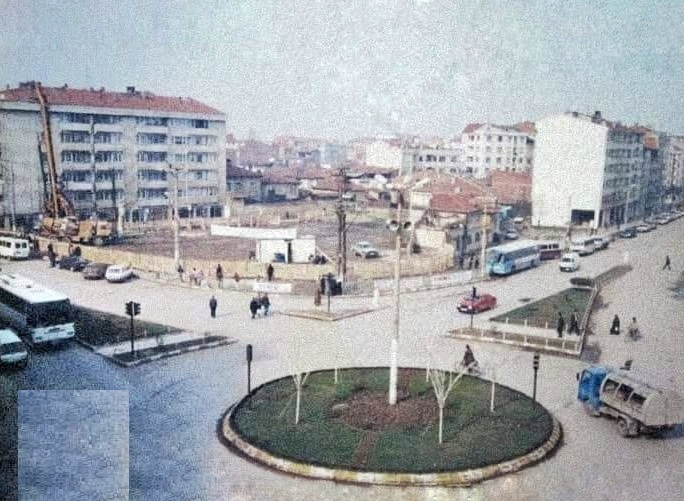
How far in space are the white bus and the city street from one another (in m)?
0.35

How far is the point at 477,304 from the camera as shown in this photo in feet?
62.2

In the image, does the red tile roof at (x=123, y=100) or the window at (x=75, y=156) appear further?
the window at (x=75, y=156)

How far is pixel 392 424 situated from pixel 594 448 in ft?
9.51

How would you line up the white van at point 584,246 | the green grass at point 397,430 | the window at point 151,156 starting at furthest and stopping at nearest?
the window at point 151,156 < the white van at point 584,246 < the green grass at point 397,430

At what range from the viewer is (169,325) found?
1650 centimetres

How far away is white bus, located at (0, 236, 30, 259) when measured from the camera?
73.2ft

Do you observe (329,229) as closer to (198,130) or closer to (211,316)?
(198,130)

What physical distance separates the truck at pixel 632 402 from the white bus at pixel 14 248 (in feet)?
62.2

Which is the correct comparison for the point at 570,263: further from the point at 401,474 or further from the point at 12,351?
the point at 12,351

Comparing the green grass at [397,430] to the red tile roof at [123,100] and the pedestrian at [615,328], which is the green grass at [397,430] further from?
the red tile roof at [123,100]

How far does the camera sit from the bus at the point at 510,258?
25062 millimetres

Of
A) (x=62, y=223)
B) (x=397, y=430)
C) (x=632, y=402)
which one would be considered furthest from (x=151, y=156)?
(x=632, y=402)

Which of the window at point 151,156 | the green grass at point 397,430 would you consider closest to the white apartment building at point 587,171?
the green grass at point 397,430

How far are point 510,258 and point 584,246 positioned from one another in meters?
4.78
